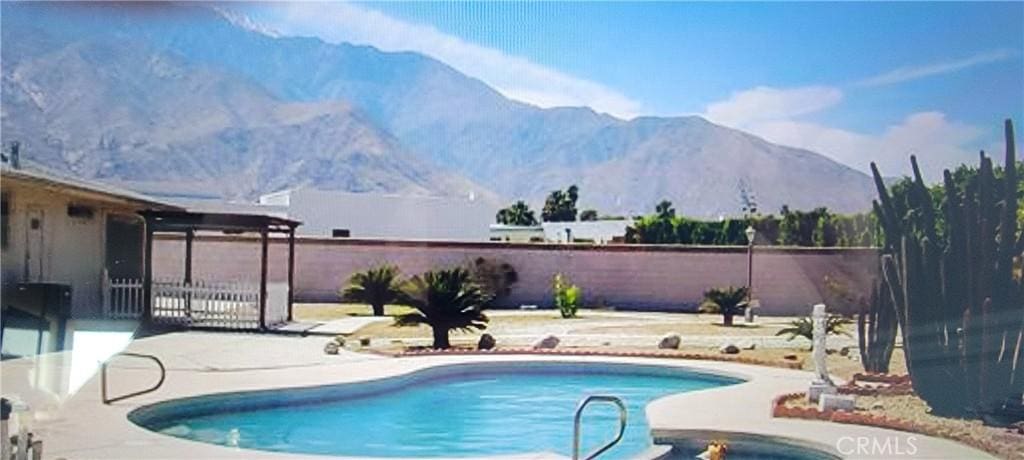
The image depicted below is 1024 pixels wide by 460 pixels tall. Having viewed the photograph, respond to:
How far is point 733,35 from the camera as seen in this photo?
6438 millimetres

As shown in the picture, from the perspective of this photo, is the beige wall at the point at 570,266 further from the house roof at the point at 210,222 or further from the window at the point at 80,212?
the window at the point at 80,212

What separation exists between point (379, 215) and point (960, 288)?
3.30 metres

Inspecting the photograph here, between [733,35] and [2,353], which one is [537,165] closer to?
[733,35]

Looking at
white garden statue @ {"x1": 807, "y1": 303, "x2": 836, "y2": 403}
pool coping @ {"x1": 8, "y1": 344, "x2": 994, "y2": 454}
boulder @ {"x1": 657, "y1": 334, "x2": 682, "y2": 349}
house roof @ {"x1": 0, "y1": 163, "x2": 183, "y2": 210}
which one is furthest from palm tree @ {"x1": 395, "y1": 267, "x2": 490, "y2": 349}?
white garden statue @ {"x1": 807, "y1": 303, "x2": 836, "y2": 403}

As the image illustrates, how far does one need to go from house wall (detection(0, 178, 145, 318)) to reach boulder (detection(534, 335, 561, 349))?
252 cm

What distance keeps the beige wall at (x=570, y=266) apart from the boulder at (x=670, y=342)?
0.23 m

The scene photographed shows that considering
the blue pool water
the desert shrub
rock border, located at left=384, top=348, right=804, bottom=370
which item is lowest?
the blue pool water

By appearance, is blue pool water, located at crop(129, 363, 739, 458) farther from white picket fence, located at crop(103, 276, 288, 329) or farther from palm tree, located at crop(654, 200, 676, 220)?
palm tree, located at crop(654, 200, 676, 220)

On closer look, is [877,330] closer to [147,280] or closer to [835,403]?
[835,403]

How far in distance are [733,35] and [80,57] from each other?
12.4 feet

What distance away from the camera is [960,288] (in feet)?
19.2

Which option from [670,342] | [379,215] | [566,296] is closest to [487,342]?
[566,296]

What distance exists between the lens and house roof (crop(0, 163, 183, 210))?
639 cm

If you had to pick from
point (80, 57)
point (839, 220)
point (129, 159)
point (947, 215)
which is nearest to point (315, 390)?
point (129, 159)
